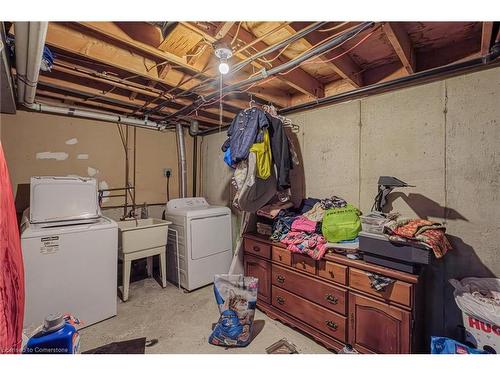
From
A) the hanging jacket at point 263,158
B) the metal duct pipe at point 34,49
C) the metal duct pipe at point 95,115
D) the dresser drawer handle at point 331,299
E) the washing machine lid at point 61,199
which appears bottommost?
the dresser drawer handle at point 331,299

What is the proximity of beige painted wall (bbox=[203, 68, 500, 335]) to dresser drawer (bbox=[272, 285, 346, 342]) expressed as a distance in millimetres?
750

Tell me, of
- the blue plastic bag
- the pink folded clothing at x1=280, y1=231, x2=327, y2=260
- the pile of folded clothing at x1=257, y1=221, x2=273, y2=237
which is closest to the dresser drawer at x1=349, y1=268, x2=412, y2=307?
the pink folded clothing at x1=280, y1=231, x2=327, y2=260

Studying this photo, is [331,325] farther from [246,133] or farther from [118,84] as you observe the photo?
[118,84]

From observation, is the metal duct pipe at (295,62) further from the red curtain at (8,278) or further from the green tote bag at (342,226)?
the red curtain at (8,278)

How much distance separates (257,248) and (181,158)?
2.05 metres

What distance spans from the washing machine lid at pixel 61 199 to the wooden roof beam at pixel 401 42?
2.92m

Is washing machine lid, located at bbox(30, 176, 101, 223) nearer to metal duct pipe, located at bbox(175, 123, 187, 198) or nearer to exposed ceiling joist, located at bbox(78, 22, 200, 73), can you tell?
metal duct pipe, located at bbox(175, 123, 187, 198)

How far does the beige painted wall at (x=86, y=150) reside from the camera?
2.63 metres

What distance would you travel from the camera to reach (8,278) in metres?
0.87

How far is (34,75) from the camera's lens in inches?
64.4

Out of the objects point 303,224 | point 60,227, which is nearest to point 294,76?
point 303,224

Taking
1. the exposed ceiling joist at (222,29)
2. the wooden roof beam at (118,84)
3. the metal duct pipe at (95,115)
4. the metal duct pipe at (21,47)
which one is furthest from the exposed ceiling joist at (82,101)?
the exposed ceiling joist at (222,29)

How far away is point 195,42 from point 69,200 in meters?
1.98
